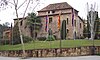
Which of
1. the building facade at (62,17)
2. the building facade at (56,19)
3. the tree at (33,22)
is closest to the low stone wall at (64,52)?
the building facade at (56,19)

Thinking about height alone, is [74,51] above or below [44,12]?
below

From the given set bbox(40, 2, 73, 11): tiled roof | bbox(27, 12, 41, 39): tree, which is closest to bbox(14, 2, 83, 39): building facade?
bbox(40, 2, 73, 11): tiled roof

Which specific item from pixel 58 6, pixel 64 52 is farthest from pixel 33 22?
pixel 64 52

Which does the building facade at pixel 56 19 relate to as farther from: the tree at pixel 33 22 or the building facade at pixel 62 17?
the tree at pixel 33 22

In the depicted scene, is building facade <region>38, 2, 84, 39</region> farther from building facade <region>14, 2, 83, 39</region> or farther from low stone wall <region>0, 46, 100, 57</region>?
low stone wall <region>0, 46, 100, 57</region>

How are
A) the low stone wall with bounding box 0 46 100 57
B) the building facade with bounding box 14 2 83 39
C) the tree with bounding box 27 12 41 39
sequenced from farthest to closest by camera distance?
1. the tree with bounding box 27 12 41 39
2. the building facade with bounding box 14 2 83 39
3. the low stone wall with bounding box 0 46 100 57

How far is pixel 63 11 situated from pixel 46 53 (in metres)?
31.5

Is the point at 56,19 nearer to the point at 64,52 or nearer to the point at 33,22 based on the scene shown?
the point at 33,22

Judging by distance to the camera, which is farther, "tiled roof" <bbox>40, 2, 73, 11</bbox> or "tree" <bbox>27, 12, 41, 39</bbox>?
"tree" <bbox>27, 12, 41, 39</bbox>

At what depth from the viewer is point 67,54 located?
26.1m

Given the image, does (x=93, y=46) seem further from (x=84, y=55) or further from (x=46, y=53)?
(x=46, y=53)

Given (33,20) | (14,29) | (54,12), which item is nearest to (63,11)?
(54,12)

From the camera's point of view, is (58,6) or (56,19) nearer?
(56,19)

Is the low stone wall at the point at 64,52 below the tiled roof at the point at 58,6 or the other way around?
below
